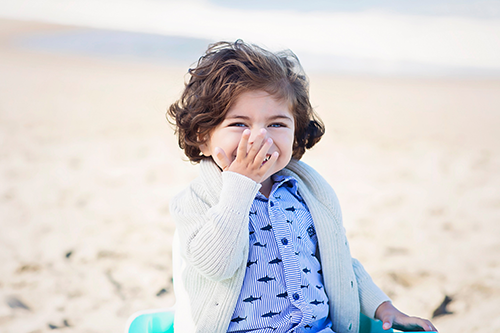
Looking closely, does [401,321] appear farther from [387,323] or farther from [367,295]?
[367,295]

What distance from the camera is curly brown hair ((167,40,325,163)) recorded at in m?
1.37

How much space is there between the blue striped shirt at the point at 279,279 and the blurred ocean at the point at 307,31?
19.9ft

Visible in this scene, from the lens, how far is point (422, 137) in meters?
4.59

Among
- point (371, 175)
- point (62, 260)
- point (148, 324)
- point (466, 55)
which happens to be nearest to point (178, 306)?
point (148, 324)

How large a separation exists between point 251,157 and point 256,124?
12cm

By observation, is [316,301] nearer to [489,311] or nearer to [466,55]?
[489,311]

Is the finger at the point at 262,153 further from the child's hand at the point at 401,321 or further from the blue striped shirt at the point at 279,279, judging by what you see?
the child's hand at the point at 401,321

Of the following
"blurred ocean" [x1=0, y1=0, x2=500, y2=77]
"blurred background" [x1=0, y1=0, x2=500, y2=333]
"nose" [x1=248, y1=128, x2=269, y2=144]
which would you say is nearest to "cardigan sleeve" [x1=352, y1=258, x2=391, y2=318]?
"nose" [x1=248, y1=128, x2=269, y2=144]

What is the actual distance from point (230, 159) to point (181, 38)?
7.74 m

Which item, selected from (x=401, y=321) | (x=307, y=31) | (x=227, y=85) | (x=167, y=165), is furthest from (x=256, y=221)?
(x=307, y=31)

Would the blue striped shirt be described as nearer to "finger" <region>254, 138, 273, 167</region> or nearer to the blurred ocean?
"finger" <region>254, 138, 273, 167</region>

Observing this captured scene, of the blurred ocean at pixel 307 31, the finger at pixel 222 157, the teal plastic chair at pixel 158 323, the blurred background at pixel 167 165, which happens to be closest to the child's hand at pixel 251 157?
the finger at pixel 222 157

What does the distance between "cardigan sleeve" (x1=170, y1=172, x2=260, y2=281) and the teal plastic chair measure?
45 cm

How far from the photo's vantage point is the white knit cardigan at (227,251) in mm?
1192
